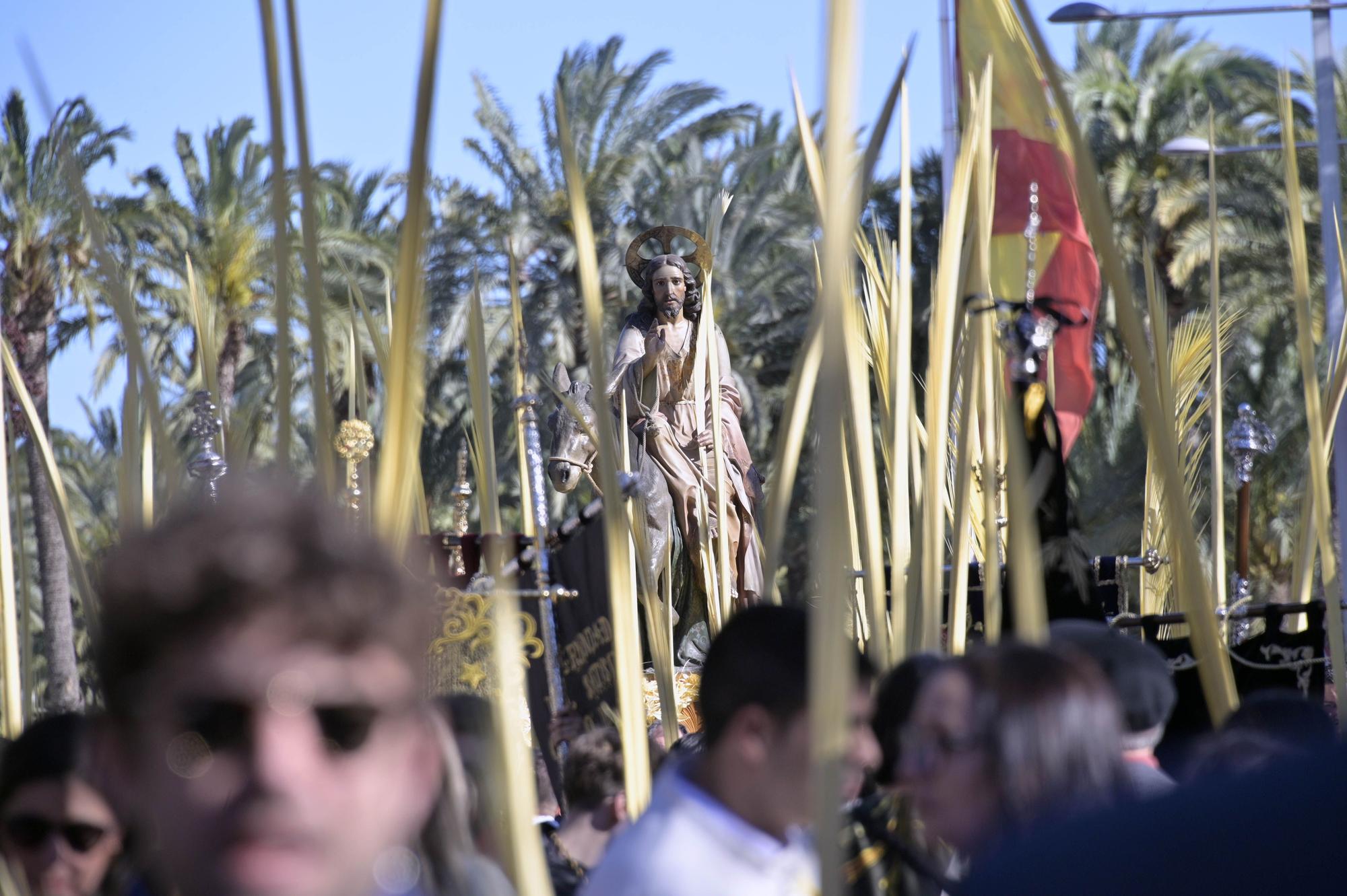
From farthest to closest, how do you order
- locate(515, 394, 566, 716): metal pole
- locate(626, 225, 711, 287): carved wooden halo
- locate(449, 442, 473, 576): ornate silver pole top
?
locate(626, 225, 711, 287): carved wooden halo, locate(449, 442, 473, 576): ornate silver pole top, locate(515, 394, 566, 716): metal pole

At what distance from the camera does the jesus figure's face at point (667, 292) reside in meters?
7.75

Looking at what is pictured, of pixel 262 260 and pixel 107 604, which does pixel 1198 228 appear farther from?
pixel 107 604

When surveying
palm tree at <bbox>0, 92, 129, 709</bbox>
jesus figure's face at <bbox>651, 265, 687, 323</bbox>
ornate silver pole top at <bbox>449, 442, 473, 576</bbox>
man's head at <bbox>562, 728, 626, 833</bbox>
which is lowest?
man's head at <bbox>562, 728, 626, 833</bbox>

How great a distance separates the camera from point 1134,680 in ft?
6.94

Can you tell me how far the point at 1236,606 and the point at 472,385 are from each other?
317 centimetres

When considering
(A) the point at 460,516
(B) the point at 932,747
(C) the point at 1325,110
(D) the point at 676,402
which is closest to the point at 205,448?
(A) the point at 460,516

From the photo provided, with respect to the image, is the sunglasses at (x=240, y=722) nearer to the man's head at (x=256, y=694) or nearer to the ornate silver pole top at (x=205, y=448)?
the man's head at (x=256, y=694)

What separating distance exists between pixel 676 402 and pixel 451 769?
6906 mm

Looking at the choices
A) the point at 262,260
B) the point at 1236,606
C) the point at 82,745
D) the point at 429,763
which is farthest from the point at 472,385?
the point at 262,260

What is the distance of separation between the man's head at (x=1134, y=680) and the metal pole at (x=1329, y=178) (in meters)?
4.30

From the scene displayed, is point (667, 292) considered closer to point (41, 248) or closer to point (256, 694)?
point (256, 694)

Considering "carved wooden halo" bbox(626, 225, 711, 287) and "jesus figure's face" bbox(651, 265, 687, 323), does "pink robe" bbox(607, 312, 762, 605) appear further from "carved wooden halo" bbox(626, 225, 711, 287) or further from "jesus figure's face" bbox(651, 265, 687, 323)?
"carved wooden halo" bbox(626, 225, 711, 287)

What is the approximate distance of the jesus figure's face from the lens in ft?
25.4

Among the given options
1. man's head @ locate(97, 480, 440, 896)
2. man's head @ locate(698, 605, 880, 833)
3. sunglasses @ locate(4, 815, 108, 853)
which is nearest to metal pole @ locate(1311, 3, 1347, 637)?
man's head @ locate(698, 605, 880, 833)
